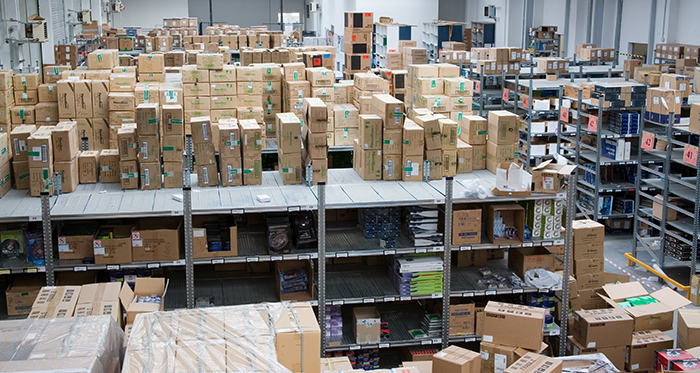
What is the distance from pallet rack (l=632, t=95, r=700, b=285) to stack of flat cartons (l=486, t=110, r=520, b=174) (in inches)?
111

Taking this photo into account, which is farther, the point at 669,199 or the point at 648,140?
the point at 648,140

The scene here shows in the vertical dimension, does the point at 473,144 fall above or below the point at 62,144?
below

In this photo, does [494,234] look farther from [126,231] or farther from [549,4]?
[549,4]

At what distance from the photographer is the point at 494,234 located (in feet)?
20.1

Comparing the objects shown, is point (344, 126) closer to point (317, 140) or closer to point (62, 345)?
point (317, 140)

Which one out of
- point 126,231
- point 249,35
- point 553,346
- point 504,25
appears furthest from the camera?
point 504,25

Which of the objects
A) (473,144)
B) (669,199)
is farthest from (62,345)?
(669,199)

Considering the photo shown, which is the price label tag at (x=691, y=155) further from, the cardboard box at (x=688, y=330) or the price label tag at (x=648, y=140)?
the cardboard box at (x=688, y=330)

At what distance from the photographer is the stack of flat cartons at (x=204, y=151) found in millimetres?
6031

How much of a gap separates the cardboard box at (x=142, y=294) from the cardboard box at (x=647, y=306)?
409 cm

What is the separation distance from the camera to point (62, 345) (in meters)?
3.68

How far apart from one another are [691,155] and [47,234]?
7100mm

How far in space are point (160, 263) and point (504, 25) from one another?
2004 centimetres

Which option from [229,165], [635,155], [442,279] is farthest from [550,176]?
[635,155]
